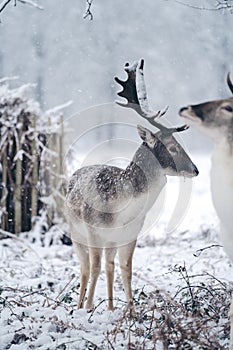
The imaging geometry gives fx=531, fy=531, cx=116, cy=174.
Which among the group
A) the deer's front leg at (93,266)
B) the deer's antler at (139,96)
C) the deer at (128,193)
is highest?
the deer's antler at (139,96)

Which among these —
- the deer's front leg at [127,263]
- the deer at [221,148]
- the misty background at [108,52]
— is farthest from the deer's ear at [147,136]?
the misty background at [108,52]

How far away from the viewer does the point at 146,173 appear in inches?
175

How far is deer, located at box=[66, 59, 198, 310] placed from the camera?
4.31 metres

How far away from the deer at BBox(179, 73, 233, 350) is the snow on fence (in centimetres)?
545

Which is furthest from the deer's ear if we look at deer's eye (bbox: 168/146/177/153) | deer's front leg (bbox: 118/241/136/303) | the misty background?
the misty background

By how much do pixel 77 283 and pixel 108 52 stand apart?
35.8 feet

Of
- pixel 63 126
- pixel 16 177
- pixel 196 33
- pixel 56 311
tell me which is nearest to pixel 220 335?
pixel 56 311

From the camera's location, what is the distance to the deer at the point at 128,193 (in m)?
4.31

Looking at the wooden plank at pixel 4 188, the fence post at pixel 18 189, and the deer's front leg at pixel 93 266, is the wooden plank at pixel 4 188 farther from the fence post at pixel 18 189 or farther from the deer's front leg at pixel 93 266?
the deer's front leg at pixel 93 266

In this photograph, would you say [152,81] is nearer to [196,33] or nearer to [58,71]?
[196,33]

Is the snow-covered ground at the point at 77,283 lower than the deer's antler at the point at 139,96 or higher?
lower

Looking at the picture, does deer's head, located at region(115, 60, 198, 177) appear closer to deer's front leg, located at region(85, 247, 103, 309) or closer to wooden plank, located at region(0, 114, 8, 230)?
deer's front leg, located at region(85, 247, 103, 309)

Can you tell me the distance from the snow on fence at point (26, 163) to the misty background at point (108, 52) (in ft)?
16.1

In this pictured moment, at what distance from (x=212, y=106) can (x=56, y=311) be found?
196cm
